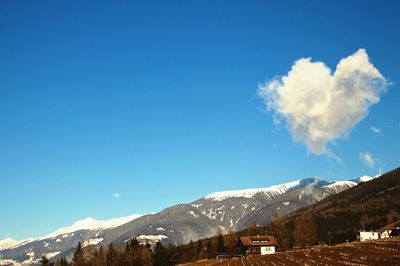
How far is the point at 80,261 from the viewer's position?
180125 millimetres

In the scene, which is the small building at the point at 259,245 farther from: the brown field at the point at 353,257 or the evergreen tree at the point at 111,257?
the brown field at the point at 353,257

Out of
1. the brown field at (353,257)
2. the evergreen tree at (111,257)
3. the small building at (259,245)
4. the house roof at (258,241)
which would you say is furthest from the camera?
the evergreen tree at (111,257)

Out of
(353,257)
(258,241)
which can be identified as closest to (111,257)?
(258,241)

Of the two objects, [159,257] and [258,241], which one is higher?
[258,241]

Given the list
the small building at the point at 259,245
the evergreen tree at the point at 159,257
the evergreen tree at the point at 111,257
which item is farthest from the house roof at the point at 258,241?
the evergreen tree at the point at 111,257

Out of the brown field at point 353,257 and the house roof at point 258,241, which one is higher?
the house roof at point 258,241

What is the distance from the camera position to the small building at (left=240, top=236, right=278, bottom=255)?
176875 millimetres

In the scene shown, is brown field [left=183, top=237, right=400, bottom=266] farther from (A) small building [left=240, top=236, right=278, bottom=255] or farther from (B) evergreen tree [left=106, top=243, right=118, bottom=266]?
(B) evergreen tree [left=106, top=243, right=118, bottom=266]

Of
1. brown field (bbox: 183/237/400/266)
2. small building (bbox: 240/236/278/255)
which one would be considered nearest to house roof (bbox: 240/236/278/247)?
small building (bbox: 240/236/278/255)

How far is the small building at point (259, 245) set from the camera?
177m

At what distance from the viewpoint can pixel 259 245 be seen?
178250 mm

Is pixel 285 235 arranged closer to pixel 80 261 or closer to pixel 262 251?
pixel 262 251

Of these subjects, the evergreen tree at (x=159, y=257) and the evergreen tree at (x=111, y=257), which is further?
the evergreen tree at (x=111, y=257)

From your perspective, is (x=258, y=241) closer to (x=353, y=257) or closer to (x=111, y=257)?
(x=111, y=257)
